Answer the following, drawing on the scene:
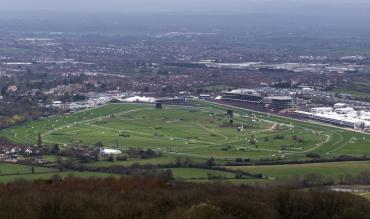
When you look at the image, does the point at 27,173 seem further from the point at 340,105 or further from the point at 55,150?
the point at 340,105

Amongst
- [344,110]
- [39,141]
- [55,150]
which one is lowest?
[344,110]

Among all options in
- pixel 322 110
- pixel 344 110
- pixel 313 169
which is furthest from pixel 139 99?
pixel 313 169

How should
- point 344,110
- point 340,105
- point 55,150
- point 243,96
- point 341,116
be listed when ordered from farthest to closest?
1. point 243,96
2. point 340,105
3. point 344,110
4. point 341,116
5. point 55,150

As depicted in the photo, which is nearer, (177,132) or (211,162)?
(211,162)

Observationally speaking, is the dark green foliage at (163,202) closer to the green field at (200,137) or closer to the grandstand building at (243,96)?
the green field at (200,137)

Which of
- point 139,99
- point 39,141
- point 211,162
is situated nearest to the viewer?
point 211,162

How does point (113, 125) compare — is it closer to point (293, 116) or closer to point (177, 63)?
point (293, 116)

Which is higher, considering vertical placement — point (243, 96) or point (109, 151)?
point (109, 151)

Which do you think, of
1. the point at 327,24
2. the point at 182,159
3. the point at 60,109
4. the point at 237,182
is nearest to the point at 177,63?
the point at 60,109

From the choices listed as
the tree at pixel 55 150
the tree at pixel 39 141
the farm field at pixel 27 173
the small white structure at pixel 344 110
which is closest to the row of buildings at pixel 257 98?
the small white structure at pixel 344 110
